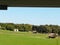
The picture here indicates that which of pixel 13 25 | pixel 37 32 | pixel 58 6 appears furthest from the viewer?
pixel 13 25

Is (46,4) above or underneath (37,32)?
above

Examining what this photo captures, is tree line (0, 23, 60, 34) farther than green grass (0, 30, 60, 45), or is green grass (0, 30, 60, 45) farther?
tree line (0, 23, 60, 34)

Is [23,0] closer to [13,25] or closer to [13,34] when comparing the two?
[13,34]

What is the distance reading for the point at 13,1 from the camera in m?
4.24

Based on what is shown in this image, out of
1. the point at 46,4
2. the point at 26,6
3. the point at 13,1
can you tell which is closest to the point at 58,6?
the point at 46,4

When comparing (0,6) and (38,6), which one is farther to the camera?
(38,6)

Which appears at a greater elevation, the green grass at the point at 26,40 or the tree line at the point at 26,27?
the tree line at the point at 26,27

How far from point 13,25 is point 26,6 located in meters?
28.4

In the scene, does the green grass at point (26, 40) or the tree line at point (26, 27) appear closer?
the green grass at point (26, 40)

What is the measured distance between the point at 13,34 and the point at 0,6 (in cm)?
2494

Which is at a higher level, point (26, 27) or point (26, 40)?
point (26, 27)

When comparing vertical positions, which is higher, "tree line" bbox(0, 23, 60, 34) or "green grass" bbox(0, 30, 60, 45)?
"tree line" bbox(0, 23, 60, 34)

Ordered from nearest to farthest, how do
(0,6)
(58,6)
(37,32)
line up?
(0,6) → (58,6) → (37,32)

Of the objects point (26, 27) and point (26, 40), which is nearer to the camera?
point (26, 40)
